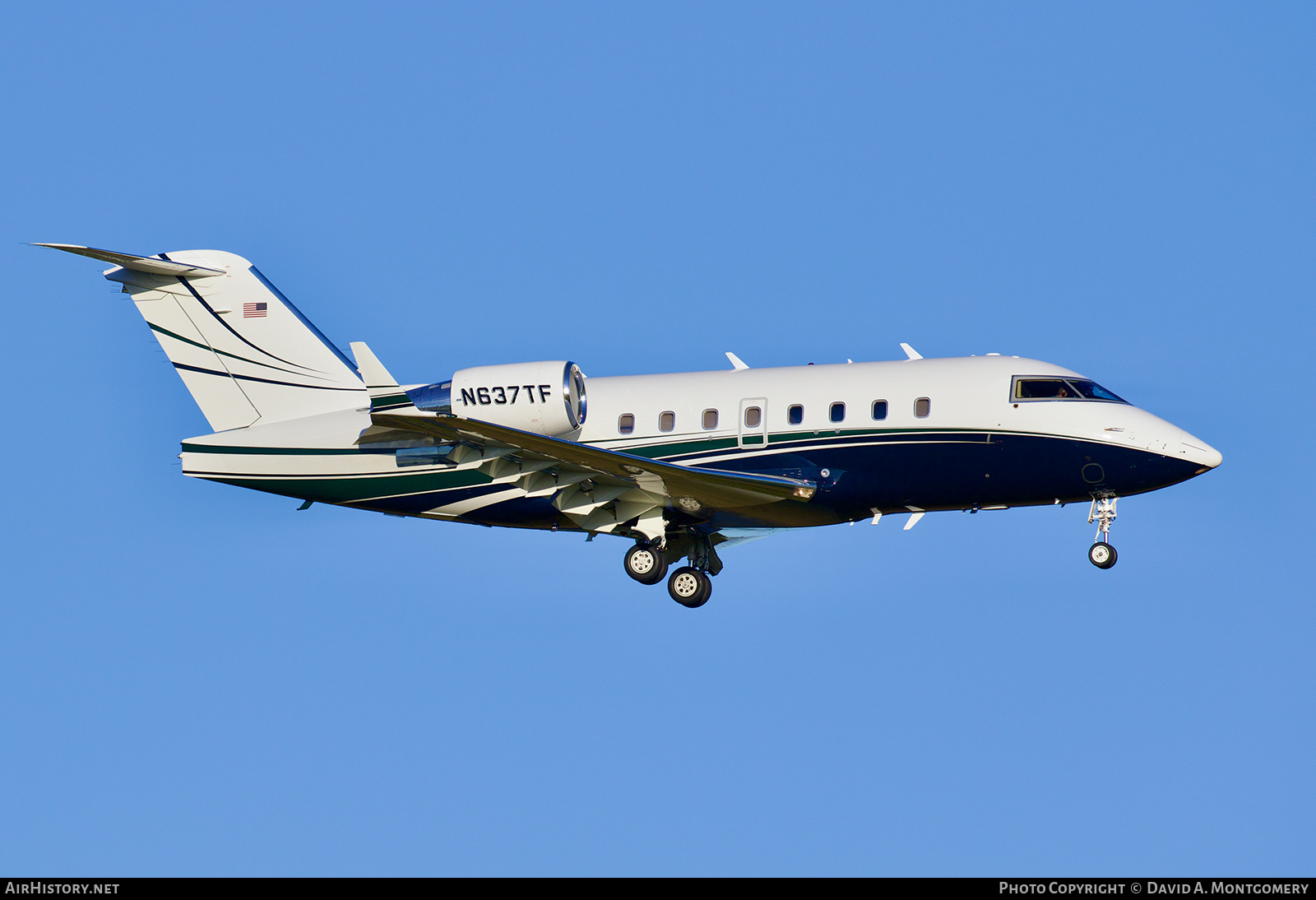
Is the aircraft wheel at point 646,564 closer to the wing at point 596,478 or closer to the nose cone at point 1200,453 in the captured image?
the wing at point 596,478

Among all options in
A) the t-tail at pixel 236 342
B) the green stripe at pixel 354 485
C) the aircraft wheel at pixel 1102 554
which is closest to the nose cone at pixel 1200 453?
the aircraft wheel at pixel 1102 554

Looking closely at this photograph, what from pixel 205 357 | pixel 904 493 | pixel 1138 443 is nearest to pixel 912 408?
pixel 904 493

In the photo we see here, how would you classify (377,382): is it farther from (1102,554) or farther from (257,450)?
(1102,554)

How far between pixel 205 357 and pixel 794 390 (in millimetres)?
11937

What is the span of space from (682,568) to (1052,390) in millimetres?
7769

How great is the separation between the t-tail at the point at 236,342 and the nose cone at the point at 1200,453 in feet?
50.9

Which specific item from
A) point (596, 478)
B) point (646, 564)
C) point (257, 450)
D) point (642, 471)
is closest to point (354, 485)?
point (257, 450)

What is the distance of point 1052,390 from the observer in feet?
90.7

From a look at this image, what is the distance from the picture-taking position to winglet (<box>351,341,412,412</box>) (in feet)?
84.8

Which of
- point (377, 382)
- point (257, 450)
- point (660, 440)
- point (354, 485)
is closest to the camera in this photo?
point (377, 382)

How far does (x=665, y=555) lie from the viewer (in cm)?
2938

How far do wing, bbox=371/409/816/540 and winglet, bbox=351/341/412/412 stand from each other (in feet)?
1.26

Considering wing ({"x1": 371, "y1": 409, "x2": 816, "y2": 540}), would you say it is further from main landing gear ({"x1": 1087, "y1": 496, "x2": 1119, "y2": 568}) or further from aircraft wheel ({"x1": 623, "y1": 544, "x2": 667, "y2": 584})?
main landing gear ({"x1": 1087, "y1": 496, "x2": 1119, "y2": 568})
